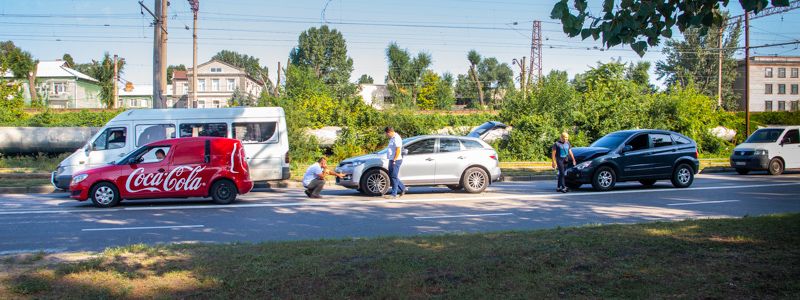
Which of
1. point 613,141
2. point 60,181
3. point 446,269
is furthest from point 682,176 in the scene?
point 60,181

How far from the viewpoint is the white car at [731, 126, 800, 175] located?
76.8 ft

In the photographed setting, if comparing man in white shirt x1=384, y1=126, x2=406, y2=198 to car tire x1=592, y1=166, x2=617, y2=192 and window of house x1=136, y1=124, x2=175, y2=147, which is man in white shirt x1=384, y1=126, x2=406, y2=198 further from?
window of house x1=136, y1=124, x2=175, y2=147

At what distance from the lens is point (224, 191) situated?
14.3 meters

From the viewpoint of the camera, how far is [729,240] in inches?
286

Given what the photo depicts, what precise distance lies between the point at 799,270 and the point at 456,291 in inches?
Answer: 127

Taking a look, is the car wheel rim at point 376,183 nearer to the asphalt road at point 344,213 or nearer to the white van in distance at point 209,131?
the asphalt road at point 344,213

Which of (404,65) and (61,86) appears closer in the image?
(61,86)

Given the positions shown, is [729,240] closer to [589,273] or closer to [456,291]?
[589,273]

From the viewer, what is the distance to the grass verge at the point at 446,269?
552cm

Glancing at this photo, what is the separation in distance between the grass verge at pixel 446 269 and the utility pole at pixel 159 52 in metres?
15.6

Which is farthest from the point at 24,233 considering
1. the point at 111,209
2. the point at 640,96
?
the point at 640,96

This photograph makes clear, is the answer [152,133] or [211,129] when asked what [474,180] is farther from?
[152,133]

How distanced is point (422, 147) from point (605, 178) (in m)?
5.00

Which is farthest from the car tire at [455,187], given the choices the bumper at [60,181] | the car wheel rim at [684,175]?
the bumper at [60,181]
